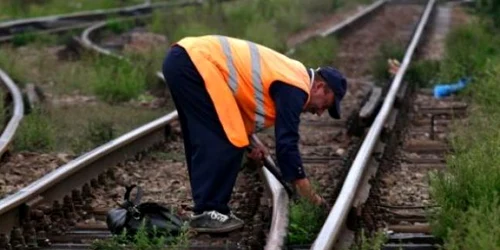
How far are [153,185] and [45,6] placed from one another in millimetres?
20034

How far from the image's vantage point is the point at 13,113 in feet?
38.4

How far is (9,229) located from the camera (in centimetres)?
690

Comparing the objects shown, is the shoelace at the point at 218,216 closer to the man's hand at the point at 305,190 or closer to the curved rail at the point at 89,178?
the curved rail at the point at 89,178

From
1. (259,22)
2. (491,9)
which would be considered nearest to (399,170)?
(491,9)

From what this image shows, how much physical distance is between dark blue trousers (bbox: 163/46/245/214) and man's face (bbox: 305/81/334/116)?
0.47 m

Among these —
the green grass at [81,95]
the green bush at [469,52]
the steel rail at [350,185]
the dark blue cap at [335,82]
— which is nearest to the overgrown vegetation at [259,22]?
the green bush at [469,52]

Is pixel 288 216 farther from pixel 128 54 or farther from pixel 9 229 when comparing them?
pixel 128 54

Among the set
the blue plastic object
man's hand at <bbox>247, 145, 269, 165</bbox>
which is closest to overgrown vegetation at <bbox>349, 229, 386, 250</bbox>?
man's hand at <bbox>247, 145, 269, 165</bbox>

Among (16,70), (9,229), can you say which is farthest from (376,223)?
(16,70)

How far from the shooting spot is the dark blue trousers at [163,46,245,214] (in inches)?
278

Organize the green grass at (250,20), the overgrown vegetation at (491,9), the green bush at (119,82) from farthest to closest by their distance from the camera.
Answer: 1. the green grass at (250,20)
2. the overgrown vegetation at (491,9)
3. the green bush at (119,82)

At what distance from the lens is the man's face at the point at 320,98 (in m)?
6.93

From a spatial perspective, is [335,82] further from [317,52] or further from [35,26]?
[35,26]

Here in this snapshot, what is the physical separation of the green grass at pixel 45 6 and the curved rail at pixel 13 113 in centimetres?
1151
